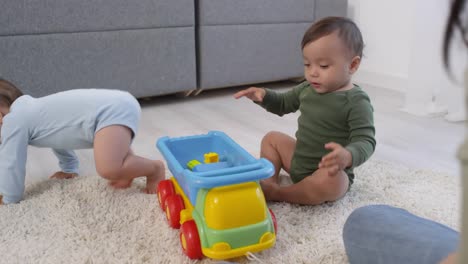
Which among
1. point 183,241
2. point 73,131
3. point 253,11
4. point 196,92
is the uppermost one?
point 253,11

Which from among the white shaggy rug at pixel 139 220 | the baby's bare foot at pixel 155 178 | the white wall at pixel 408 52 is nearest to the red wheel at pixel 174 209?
the white shaggy rug at pixel 139 220

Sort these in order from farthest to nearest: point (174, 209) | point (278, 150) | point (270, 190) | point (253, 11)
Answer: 1. point (253, 11)
2. point (278, 150)
3. point (270, 190)
4. point (174, 209)

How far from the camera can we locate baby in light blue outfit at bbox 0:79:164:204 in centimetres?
96

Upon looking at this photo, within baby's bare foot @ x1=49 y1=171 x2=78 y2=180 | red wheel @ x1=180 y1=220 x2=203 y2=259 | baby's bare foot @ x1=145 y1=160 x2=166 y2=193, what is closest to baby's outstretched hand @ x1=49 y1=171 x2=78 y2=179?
baby's bare foot @ x1=49 y1=171 x2=78 y2=180

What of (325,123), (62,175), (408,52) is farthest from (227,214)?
(408,52)

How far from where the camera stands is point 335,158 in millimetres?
745

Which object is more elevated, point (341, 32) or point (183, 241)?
point (341, 32)

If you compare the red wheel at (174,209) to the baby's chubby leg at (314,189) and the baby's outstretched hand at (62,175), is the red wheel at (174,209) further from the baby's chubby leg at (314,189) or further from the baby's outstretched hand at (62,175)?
the baby's outstretched hand at (62,175)

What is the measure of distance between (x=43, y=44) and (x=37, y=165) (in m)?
0.54

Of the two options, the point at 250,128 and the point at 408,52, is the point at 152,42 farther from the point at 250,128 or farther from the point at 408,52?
the point at 408,52

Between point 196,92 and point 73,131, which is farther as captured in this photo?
point 196,92

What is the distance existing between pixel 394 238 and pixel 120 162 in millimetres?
631

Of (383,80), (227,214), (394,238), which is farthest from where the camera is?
(383,80)

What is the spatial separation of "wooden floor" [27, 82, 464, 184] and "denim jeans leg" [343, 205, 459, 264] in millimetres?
602
